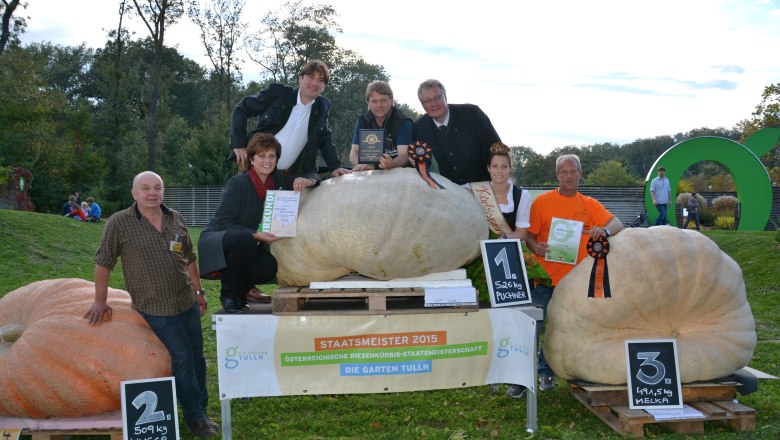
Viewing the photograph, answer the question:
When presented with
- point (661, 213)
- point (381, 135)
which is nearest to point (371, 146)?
point (381, 135)

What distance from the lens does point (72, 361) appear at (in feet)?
12.6

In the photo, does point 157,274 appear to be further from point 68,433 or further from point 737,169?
point 737,169

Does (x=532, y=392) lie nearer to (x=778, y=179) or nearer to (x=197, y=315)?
(x=197, y=315)

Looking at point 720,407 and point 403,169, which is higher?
point 403,169

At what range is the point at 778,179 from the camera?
31328 mm

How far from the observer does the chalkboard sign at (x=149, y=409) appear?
3.61m

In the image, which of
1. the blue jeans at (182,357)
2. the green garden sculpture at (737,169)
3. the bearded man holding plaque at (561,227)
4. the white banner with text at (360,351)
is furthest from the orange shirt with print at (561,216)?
the green garden sculpture at (737,169)

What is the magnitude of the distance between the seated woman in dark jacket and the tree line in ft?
67.0

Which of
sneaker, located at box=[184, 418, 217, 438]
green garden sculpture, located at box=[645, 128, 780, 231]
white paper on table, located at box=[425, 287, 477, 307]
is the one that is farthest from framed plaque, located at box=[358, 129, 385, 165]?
green garden sculpture, located at box=[645, 128, 780, 231]

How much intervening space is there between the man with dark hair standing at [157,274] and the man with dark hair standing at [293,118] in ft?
3.18

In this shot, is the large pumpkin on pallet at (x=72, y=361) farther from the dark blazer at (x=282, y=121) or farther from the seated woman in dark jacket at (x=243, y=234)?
the dark blazer at (x=282, y=121)

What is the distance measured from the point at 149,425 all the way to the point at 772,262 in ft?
33.7

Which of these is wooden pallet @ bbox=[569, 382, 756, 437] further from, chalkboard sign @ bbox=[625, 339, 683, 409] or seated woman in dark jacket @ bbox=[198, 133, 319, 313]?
seated woman in dark jacket @ bbox=[198, 133, 319, 313]

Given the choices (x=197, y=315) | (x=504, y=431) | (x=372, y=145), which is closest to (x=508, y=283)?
(x=504, y=431)
